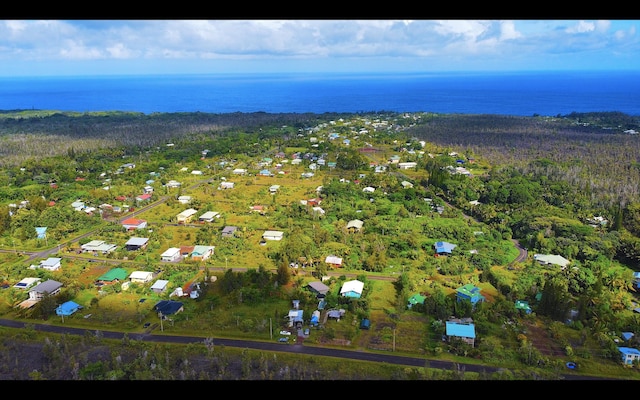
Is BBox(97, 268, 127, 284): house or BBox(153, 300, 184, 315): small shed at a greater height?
BBox(97, 268, 127, 284): house

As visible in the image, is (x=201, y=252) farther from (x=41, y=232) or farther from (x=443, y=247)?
(x=443, y=247)

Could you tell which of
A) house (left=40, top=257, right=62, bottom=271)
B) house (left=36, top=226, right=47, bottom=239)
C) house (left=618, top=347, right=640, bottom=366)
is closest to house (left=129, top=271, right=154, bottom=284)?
house (left=40, top=257, right=62, bottom=271)

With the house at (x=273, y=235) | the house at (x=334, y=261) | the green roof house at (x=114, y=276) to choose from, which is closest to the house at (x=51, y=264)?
the green roof house at (x=114, y=276)

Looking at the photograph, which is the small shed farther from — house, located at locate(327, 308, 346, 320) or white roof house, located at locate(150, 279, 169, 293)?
house, located at locate(327, 308, 346, 320)

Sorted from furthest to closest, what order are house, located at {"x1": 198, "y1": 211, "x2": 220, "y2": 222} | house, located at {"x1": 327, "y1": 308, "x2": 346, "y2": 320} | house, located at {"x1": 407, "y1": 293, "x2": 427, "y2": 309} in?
house, located at {"x1": 198, "y1": 211, "x2": 220, "y2": 222}, house, located at {"x1": 407, "y1": 293, "x2": 427, "y2": 309}, house, located at {"x1": 327, "y1": 308, "x2": 346, "y2": 320}

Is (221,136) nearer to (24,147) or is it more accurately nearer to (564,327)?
(24,147)

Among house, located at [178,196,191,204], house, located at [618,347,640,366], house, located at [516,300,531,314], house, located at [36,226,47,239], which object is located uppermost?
house, located at [178,196,191,204]
